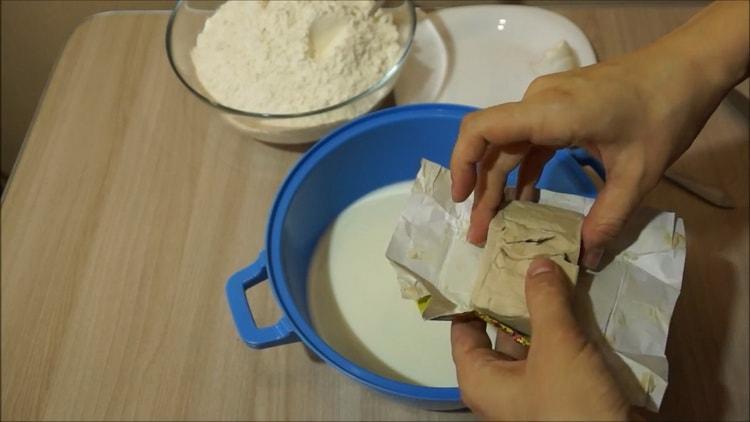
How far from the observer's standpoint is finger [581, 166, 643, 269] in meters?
0.44

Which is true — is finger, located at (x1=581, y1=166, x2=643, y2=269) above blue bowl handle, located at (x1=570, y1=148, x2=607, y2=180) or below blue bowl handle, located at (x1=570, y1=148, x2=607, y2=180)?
above

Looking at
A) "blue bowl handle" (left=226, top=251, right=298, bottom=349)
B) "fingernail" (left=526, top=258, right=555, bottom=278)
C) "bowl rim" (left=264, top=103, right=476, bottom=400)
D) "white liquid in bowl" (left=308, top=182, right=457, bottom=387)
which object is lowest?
"white liquid in bowl" (left=308, top=182, right=457, bottom=387)

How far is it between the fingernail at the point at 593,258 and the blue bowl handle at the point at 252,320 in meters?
0.23

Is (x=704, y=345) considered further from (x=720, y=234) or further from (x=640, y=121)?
(x=640, y=121)

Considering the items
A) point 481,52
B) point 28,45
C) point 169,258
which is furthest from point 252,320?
point 28,45

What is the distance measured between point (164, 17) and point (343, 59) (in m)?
0.31

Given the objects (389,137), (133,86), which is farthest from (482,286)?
(133,86)

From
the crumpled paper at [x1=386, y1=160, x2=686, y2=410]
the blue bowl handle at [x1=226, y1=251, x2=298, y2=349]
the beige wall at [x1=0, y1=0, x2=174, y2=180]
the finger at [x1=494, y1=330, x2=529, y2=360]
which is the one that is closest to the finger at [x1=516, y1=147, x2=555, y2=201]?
the crumpled paper at [x1=386, y1=160, x2=686, y2=410]

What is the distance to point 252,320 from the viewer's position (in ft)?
1.68

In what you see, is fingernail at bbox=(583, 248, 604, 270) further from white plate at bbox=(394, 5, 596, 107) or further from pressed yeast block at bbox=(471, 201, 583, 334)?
white plate at bbox=(394, 5, 596, 107)

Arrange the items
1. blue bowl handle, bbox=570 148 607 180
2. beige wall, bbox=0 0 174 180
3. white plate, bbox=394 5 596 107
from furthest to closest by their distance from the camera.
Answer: beige wall, bbox=0 0 174 180, white plate, bbox=394 5 596 107, blue bowl handle, bbox=570 148 607 180

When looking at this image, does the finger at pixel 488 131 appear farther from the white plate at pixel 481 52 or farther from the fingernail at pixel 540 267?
the white plate at pixel 481 52

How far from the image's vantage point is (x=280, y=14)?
636 mm

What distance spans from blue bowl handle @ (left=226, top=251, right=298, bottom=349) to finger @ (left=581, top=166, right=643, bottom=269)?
0.76 feet
